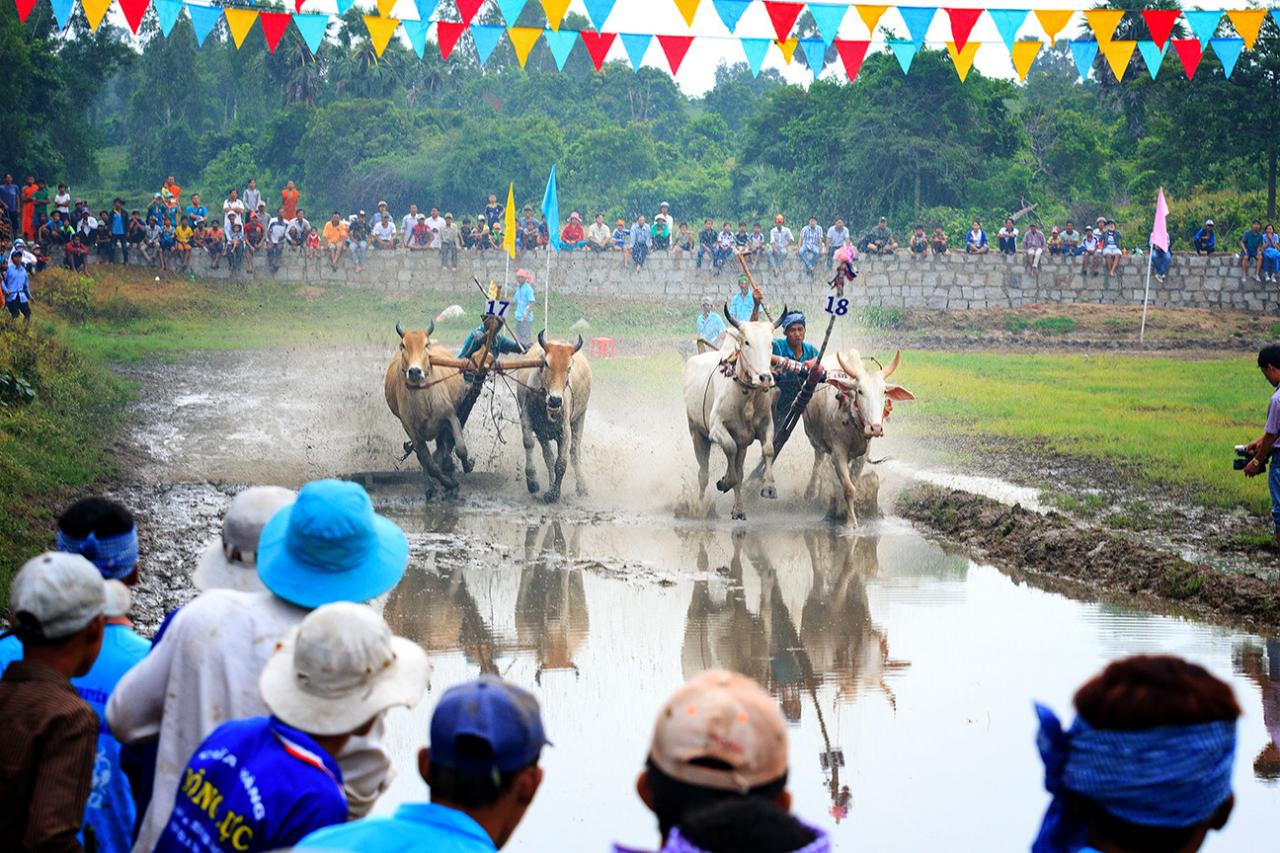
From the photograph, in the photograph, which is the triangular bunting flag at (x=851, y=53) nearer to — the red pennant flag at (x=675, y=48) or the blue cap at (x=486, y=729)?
the red pennant flag at (x=675, y=48)

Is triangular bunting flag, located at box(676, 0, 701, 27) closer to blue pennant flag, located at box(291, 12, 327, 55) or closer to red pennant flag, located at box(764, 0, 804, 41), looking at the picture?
red pennant flag, located at box(764, 0, 804, 41)

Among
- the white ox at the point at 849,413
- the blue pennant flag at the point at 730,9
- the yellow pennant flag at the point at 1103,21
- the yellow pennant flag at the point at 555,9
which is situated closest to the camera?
the white ox at the point at 849,413

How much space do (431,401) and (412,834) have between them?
13.1m

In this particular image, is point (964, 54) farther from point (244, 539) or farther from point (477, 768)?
point (477, 768)

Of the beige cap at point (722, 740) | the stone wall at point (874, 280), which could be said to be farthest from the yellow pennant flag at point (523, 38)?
the stone wall at point (874, 280)

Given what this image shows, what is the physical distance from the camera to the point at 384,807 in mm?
6594

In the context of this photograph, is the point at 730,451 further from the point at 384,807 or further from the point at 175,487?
the point at 384,807

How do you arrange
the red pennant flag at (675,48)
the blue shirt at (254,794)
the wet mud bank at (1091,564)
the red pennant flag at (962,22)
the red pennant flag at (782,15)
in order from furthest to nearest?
the red pennant flag at (675,48) → the red pennant flag at (962,22) → the red pennant flag at (782,15) → the wet mud bank at (1091,564) → the blue shirt at (254,794)

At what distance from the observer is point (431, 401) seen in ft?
52.1

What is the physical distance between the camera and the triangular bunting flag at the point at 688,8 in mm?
16953

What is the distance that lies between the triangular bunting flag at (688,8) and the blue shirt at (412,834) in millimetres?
14940

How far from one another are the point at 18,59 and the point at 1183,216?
27239 mm

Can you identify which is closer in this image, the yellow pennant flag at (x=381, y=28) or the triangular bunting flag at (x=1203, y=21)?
the triangular bunting flag at (x=1203, y=21)

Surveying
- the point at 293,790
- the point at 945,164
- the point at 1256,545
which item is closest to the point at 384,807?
the point at 293,790
